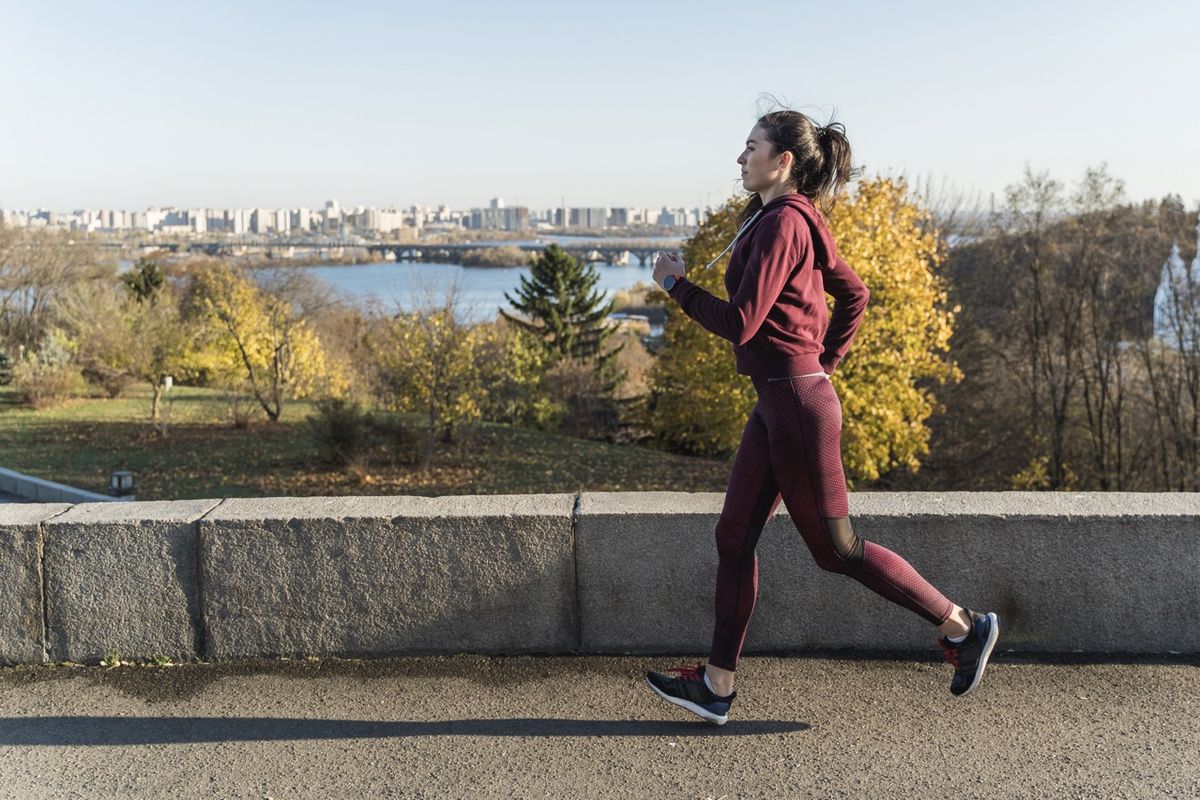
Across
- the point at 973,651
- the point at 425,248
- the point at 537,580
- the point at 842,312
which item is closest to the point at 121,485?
the point at 537,580

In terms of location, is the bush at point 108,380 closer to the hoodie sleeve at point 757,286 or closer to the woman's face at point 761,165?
the woman's face at point 761,165

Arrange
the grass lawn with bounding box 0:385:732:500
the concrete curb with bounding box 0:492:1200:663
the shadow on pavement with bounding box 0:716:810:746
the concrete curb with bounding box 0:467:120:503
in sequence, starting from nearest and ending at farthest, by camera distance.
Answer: the shadow on pavement with bounding box 0:716:810:746
the concrete curb with bounding box 0:492:1200:663
the concrete curb with bounding box 0:467:120:503
the grass lawn with bounding box 0:385:732:500

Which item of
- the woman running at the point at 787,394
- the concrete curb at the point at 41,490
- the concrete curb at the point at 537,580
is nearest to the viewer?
the woman running at the point at 787,394

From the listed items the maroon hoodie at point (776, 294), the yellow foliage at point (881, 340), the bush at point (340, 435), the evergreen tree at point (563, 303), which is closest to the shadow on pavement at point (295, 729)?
the maroon hoodie at point (776, 294)

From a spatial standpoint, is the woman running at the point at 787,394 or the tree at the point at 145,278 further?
the tree at the point at 145,278

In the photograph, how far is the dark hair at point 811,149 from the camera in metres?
3.32

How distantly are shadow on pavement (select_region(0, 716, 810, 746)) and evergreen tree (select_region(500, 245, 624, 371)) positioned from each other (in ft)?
173

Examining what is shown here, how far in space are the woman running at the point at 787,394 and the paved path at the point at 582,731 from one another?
243mm

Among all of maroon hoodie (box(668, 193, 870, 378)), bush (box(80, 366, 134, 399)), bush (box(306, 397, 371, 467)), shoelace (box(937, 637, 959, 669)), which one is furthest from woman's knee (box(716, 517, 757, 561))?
bush (box(80, 366, 134, 399))

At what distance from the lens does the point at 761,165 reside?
332cm

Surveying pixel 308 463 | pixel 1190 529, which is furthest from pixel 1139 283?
pixel 1190 529

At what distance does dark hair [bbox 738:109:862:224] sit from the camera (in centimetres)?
332

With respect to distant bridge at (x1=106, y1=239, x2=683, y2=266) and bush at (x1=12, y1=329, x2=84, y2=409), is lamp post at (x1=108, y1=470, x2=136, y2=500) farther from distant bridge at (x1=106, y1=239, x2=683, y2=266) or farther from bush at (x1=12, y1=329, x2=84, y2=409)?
distant bridge at (x1=106, y1=239, x2=683, y2=266)

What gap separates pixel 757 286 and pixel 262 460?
17.7 metres
